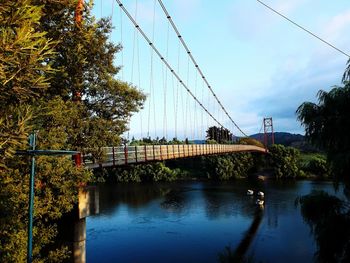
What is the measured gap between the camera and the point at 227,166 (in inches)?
3110

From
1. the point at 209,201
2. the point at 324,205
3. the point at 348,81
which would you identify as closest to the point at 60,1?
the point at 348,81

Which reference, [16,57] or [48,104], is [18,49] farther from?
[48,104]

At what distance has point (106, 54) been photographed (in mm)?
16281

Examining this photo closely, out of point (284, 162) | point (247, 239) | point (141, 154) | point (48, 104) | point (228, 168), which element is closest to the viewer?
point (48, 104)

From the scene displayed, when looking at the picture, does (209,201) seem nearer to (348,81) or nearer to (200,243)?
(200,243)

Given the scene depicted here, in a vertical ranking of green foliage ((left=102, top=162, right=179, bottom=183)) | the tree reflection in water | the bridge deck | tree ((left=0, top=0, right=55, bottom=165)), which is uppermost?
tree ((left=0, top=0, right=55, bottom=165))

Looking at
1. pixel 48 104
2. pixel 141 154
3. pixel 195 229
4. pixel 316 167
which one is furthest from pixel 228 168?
pixel 48 104

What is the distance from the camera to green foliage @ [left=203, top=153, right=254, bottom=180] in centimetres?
7850

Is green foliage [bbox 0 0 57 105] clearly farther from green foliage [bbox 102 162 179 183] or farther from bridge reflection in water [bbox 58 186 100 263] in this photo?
green foliage [bbox 102 162 179 183]

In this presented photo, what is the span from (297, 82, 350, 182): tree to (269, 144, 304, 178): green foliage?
70.3m

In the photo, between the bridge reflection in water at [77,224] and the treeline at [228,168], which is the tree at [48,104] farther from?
the treeline at [228,168]

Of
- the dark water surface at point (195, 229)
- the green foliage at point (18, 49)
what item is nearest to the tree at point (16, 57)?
the green foliage at point (18, 49)

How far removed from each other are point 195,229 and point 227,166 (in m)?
45.2

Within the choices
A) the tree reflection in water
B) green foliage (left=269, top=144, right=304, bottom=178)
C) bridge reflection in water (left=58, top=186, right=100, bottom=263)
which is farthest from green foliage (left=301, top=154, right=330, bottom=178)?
bridge reflection in water (left=58, top=186, right=100, bottom=263)
